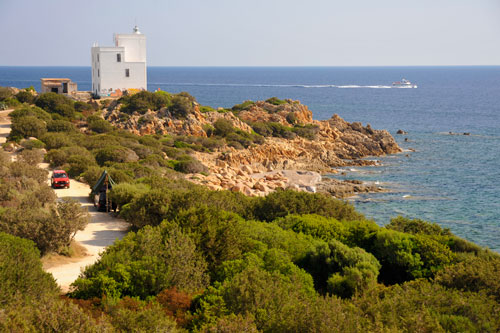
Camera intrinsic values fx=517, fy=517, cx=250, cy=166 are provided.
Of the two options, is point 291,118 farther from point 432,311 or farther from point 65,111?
point 432,311

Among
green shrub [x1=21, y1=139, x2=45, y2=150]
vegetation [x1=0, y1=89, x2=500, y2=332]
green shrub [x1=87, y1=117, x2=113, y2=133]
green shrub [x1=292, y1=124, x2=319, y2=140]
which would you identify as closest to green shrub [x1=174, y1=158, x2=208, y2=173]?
green shrub [x1=21, y1=139, x2=45, y2=150]

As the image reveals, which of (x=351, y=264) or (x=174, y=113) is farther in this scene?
(x=174, y=113)

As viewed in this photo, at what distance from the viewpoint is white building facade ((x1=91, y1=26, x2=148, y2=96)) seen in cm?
5650

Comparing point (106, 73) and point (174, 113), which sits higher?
point (106, 73)

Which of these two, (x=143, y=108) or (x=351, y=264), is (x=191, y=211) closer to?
(x=351, y=264)

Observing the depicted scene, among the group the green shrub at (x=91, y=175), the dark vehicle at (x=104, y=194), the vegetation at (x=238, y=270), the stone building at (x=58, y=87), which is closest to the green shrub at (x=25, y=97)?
the stone building at (x=58, y=87)

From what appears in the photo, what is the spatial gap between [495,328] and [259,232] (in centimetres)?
759

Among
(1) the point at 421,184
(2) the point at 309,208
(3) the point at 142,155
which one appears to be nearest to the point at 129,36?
(3) the point at 142,155

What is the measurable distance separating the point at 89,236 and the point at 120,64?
137ft

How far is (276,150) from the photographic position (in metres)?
46.3

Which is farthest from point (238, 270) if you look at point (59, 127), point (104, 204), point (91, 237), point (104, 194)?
point (59, 127)

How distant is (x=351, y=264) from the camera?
45.9ft

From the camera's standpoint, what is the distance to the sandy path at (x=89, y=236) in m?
14.7

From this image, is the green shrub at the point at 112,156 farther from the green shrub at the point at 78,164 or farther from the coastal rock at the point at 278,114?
the coastal rock at the point at 278,114
